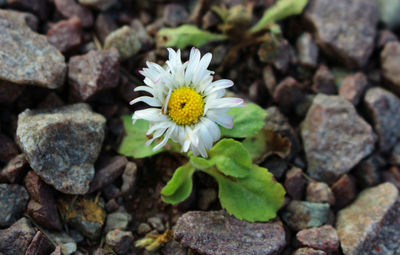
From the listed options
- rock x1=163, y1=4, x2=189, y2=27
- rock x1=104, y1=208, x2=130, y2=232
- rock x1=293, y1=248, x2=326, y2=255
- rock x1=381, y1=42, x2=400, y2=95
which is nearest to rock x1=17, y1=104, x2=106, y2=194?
rock x1=104, y1=208, x2=130, y2=232

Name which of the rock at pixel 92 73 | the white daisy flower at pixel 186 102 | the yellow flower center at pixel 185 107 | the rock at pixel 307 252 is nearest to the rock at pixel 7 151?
the rock at pixel 92 73

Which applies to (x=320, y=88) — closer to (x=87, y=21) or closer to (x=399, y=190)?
(x=399, y=190)

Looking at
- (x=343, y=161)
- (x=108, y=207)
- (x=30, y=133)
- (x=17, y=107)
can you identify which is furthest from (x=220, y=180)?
(x=17, y=107)

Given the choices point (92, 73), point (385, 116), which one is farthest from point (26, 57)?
point (385, 116)

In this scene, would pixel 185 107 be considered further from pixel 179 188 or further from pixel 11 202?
pixel 11 202

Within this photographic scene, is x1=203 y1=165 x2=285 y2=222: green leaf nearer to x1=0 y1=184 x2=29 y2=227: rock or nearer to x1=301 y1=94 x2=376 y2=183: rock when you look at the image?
x1=301 y1=94 x2=376 y2=183: rock
